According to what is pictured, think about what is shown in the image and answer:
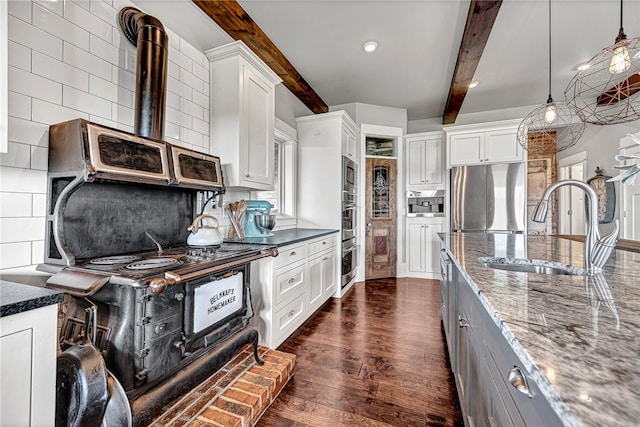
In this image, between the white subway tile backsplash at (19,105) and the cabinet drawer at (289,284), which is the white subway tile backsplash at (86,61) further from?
the cabinet drawer at (289,284)

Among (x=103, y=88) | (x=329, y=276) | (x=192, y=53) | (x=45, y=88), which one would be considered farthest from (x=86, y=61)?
(x=329, y=276)

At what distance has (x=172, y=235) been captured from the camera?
1.93m

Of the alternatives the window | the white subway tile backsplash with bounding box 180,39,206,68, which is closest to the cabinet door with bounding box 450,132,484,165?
the window

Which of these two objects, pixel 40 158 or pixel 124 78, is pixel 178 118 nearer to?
pixel 124 78

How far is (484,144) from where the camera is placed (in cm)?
420

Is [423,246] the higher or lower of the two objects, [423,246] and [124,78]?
the lower

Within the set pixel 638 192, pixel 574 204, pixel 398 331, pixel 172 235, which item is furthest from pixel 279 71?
pixel 574 204

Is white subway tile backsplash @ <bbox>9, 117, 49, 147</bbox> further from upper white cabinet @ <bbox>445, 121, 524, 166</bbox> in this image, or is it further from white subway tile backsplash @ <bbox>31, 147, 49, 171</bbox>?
upper white cabinet @ <bbox>445, 121, 524, 166</bbox>

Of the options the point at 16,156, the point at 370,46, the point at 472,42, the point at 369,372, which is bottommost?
the point at 369,372

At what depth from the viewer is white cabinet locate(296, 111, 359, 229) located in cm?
366

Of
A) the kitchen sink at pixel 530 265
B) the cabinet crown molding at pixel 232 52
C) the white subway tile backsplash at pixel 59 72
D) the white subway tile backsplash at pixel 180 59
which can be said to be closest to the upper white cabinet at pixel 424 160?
the cabinet crown molding at pixel 232 52

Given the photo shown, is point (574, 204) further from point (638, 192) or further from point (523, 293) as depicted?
point (523, 293)

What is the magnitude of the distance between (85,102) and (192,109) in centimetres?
75

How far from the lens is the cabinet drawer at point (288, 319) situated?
224cm
